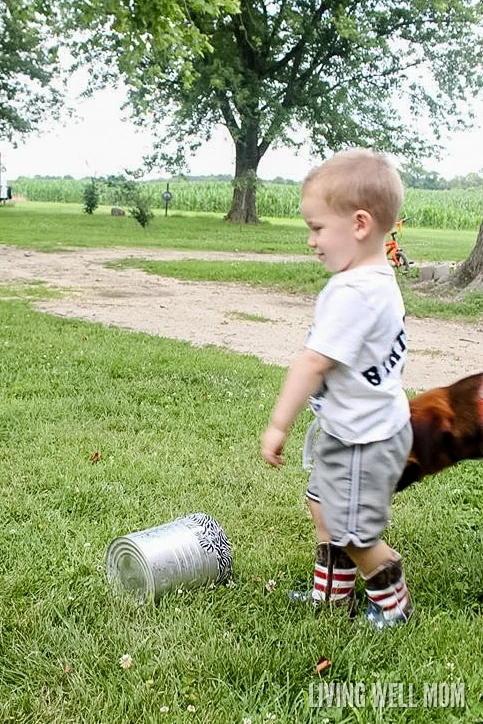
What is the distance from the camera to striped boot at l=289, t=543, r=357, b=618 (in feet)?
8.78

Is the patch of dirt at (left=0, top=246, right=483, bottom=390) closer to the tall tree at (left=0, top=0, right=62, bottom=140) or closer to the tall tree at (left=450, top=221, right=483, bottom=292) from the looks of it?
the tall tree at (left=450, top=221, right=483, bottom=292)

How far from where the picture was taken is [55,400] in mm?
5156

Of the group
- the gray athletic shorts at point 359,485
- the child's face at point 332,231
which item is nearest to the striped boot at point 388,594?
the gray athletic shorts at point 359,485

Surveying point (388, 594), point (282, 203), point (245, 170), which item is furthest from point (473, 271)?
point (282, 203)

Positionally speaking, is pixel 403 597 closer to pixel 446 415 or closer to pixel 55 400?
pixel 446 415

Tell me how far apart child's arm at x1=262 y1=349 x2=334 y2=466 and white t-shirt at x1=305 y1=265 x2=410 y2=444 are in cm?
3

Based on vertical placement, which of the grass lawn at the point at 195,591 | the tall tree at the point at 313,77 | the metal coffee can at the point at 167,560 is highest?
the tall tree at the point at 313,77

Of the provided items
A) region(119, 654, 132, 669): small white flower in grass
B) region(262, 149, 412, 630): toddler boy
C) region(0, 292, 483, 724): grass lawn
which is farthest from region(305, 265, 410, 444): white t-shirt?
region(119, 654, 132, 669): small white flower in grass

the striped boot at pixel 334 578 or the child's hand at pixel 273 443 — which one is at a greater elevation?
the child's hand at pixel 273 443

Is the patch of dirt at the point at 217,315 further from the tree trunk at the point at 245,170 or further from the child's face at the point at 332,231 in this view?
the tree trunk at the point at 245,170

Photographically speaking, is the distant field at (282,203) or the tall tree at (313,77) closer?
the tall tree at (313,77)

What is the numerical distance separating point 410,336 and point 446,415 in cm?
594

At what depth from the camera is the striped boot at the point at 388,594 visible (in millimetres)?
2557

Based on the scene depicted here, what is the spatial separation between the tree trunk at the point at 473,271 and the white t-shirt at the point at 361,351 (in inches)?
337
